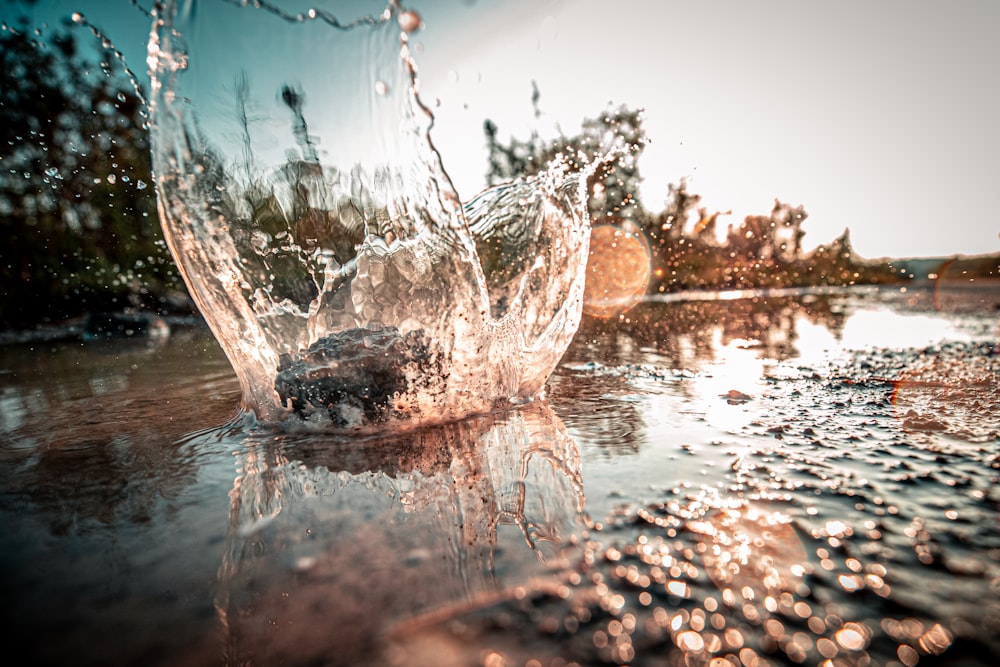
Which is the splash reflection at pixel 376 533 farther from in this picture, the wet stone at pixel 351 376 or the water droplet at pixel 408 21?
the water droplet at pixel 408 21

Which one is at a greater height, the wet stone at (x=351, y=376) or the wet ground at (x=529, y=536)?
the wet stone at (x=351, y=376)

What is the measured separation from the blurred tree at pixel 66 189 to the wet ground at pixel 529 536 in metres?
12.0

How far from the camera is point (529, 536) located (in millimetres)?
1505

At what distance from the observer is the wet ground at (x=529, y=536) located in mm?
1071

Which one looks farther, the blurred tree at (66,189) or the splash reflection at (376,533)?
the blurred tree at (66,189)

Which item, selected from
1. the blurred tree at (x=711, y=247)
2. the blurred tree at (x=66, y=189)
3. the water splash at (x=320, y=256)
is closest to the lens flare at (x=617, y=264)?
the blurred tree at (x=711, y=247)

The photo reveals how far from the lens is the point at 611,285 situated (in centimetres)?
2420

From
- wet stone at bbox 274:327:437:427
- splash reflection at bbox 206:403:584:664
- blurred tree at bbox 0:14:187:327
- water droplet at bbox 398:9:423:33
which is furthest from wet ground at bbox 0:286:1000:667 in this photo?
blurred tree at bbox 0:14:187:327

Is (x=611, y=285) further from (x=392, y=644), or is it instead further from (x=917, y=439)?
(x=392, y=644)

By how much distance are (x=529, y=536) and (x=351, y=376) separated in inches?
64.8

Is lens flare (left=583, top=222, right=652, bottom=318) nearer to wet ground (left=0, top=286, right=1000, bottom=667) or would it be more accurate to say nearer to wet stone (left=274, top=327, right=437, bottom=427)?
wet stone (left=274, top=327, right=437, bottom=427)

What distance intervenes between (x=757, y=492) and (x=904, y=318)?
30.4 ft

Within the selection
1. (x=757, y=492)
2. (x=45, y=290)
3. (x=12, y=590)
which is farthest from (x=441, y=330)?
(x=45, y=290)

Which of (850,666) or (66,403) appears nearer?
(850,666)
